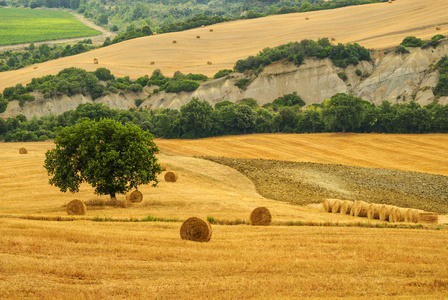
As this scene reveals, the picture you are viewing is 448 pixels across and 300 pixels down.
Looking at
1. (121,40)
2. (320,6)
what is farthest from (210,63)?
(320,6)

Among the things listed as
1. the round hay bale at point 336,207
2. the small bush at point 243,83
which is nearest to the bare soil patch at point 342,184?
the round hay bale at point 336,207

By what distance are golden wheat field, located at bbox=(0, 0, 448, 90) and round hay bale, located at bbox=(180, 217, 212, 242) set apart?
103966 mm

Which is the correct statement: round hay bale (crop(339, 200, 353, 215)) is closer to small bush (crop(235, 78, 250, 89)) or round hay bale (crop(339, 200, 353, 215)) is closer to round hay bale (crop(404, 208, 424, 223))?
round hay bale (crop(404, 208, 424, 223))

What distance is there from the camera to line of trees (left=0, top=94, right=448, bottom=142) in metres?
81.1

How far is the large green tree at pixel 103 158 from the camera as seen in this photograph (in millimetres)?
36031

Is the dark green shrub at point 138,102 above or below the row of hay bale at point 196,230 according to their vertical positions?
below

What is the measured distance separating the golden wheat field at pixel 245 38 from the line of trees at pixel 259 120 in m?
35.4

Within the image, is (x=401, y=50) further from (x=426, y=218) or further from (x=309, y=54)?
(x=426, y=218)

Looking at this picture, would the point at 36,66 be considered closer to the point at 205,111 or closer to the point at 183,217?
the point at 205,111

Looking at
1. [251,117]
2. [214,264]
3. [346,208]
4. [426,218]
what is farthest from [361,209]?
[251,117]

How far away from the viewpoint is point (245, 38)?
482 ft

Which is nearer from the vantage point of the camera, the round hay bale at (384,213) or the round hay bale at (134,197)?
the round hay bale at (384,213)

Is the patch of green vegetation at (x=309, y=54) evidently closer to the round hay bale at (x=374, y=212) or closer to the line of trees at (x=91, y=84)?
the line of trees at (x=91, y=84)

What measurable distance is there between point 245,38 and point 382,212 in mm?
117701
